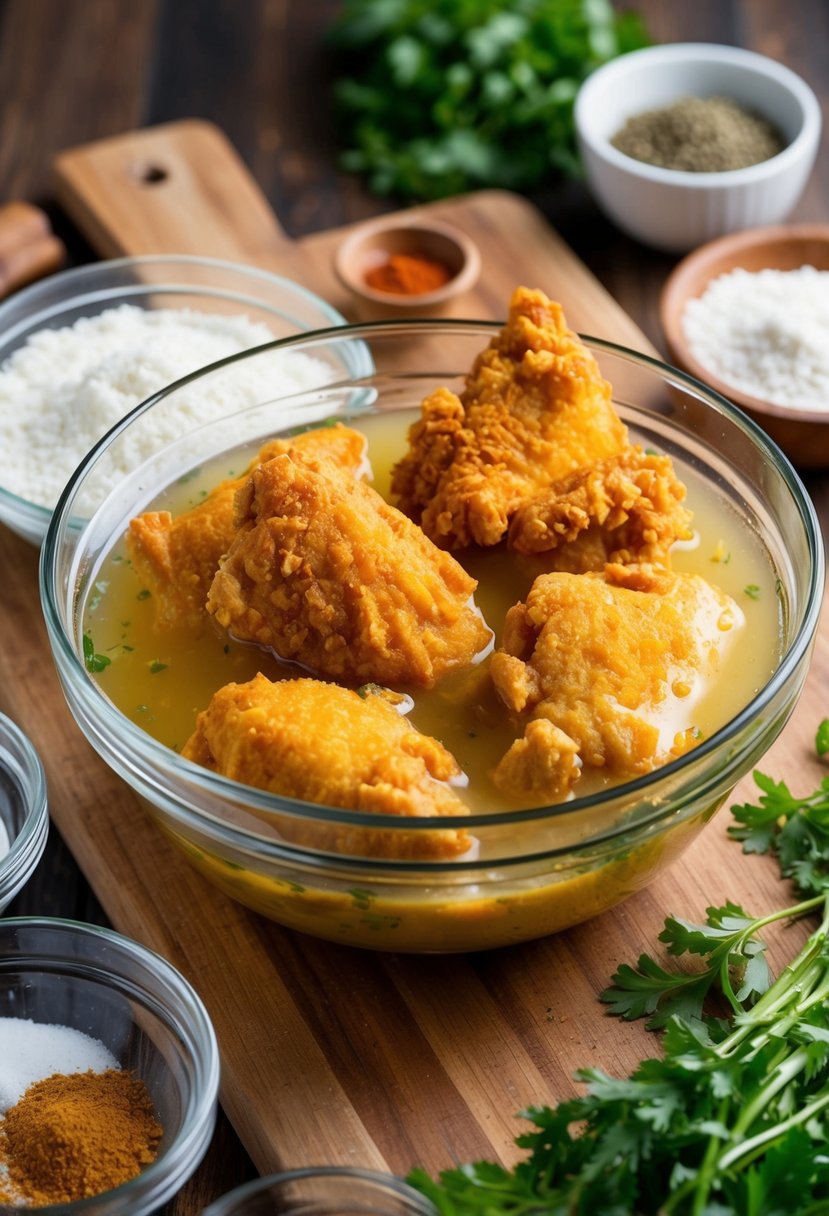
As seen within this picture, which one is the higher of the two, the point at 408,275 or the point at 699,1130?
the point at 408,275

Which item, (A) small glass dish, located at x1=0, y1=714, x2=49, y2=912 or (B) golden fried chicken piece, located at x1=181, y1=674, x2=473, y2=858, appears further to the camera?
(A) small glass dish, located at x1=0, y1=714, x2=49, y2=912

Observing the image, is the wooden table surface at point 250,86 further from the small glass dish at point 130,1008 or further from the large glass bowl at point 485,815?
the small glass dish at point 130,1008

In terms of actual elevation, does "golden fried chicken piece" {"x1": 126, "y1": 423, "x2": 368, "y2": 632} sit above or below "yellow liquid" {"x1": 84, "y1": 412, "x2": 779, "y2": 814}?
above

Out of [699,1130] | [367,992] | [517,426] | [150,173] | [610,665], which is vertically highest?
[517,426]

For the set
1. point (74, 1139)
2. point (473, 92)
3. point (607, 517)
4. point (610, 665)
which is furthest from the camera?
point (473, 92)

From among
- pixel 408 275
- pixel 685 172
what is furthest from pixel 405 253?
pixel 685 172

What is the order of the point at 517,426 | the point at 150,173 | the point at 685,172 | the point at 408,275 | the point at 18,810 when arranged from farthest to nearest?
the point at 150,173 < the point at 685,172 < the point at 408,275 < the point at 18,810 < the point at 517,426

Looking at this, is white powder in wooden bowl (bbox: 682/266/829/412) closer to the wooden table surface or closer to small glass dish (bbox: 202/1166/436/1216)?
the wooden table surface

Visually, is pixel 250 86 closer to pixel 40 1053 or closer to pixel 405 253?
pixel 405 253

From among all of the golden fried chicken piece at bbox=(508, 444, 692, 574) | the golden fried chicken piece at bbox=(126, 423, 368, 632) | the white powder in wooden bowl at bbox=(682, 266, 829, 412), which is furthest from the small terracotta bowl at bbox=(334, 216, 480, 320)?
the golden fried chicken piece at bbox=(508, 444, 692, 574)
